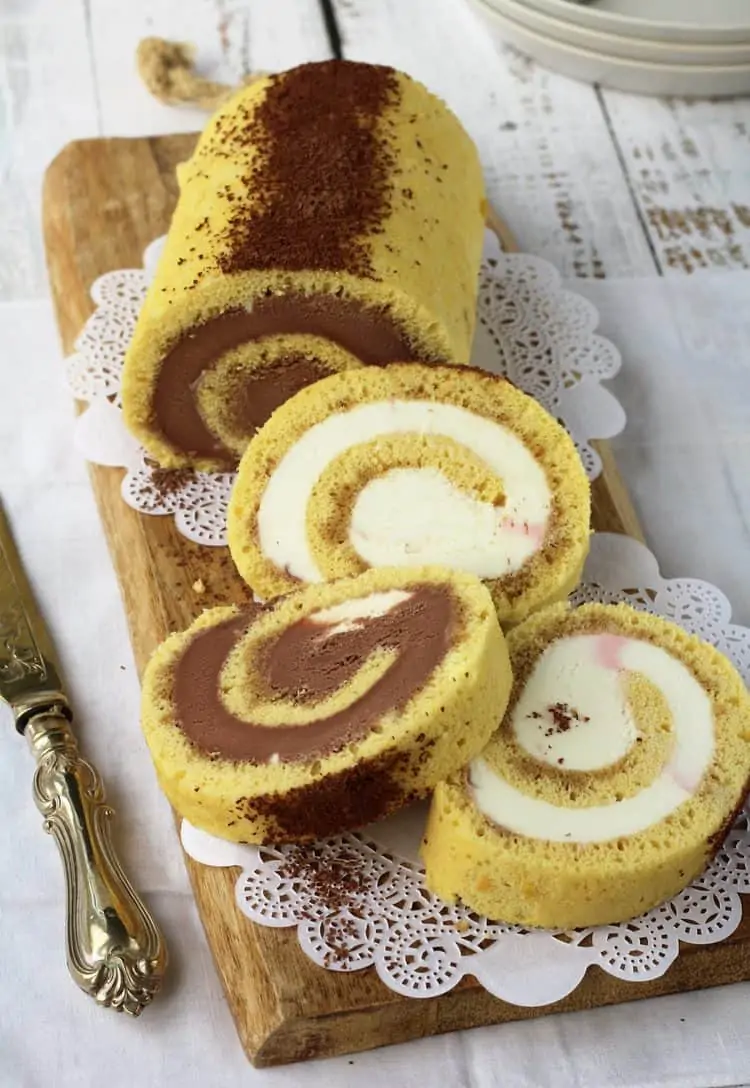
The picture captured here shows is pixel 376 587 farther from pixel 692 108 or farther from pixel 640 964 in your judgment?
pixel 692 108

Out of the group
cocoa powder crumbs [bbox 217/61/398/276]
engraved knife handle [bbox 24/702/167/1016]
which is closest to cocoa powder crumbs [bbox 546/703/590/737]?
engraved knife handle [bbox 24/702/167/1016]

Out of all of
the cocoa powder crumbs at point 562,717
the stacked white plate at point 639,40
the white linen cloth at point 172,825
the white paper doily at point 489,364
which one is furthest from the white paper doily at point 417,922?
the stacked white plate at point 639,40

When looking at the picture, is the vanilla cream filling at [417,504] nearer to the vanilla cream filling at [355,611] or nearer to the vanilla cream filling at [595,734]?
the vanilla cream filling at [355,611]

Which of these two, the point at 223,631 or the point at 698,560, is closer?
the point at 223,631

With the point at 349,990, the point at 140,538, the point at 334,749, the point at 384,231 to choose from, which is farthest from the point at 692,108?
the point at 349,990

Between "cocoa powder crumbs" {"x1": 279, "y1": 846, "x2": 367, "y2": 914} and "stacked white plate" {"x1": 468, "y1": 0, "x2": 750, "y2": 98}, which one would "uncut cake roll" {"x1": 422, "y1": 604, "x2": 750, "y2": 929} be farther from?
"stacked white plate" {"x1": 468, "y1": 0, "x2": 750, "y2": 98}

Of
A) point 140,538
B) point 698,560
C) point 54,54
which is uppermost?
point 54,54
